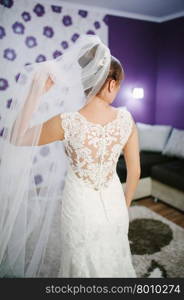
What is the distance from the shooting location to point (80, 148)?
1261mm

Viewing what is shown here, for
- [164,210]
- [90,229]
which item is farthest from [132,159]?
[164,210]

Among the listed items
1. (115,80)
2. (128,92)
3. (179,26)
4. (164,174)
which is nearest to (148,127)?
(128,92)

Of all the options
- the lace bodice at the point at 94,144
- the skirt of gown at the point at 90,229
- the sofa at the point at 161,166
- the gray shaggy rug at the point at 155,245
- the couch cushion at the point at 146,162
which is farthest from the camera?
the couch cushion at the point at 146,162

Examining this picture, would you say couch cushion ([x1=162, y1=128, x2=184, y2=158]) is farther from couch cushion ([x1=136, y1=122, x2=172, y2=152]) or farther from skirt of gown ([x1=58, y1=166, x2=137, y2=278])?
skirt of gown ([x1=58, y1=166, x2=137, y2=278])

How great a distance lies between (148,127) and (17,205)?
328 cm

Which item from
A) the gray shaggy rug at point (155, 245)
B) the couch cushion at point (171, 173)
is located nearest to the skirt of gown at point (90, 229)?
the gray shaggy rug at point (155, 245)

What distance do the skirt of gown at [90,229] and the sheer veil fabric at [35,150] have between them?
Answer: 0.28 meters

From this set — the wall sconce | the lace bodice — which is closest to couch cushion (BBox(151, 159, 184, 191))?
the wall sconce

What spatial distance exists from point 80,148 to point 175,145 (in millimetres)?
2954

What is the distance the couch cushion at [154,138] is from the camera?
4196 millimetres

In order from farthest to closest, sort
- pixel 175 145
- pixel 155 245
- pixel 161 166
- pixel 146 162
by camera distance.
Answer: pixel 175 145 → pixel 146 162 → pixel 161 166 → pixel 155 245

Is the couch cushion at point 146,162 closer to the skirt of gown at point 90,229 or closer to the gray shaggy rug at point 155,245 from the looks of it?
the gray shaggy rug at point 155,245

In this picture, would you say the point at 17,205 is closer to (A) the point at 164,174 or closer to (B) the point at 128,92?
(A) the point at 164,174

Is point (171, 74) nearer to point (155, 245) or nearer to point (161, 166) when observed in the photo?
point (161, 166)
